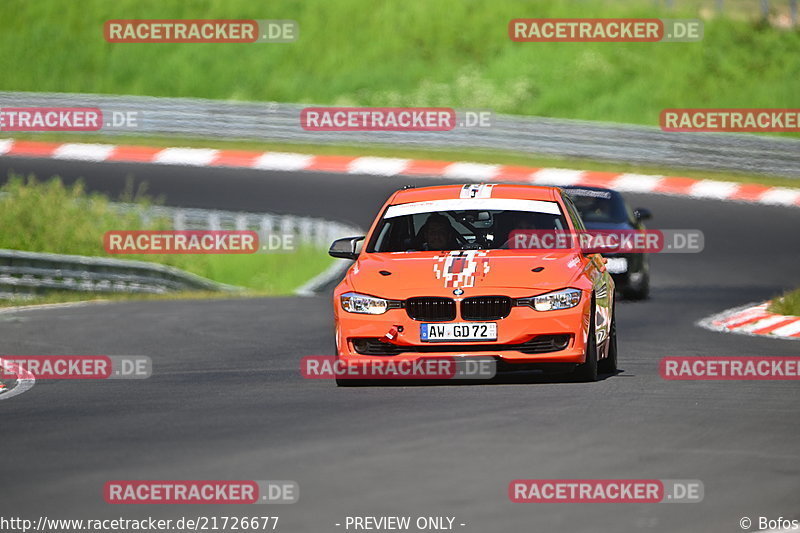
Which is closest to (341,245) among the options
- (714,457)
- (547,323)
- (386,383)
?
(386,383)

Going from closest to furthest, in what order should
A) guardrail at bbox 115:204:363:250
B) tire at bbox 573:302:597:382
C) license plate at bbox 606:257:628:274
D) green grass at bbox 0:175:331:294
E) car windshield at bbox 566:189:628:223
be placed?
tire at bbox 573:302:597:382 → license plate at bbox 606:257:628:274 → car windshield at bbox 566:189:628:223 → green grass at bbox 0:175:331:294 → guardrail at bbox 115:204:363:250

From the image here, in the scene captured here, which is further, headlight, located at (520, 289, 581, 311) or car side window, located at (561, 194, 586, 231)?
car side window, located at (561, 194, 586, 231)

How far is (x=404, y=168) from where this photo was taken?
34062 millimetres

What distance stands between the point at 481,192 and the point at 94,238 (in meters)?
13.2

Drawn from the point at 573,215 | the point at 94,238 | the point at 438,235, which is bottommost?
the point at 438,235

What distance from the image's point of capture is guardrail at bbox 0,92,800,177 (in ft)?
109

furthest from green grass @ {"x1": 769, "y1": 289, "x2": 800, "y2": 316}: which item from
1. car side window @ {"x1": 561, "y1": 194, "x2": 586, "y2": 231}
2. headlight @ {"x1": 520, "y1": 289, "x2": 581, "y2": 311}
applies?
headlight @ {"x1": 520, "y1": 289, "x2": 581, "y2": 311}

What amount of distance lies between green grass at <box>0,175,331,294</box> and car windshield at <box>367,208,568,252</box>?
37.4 feet

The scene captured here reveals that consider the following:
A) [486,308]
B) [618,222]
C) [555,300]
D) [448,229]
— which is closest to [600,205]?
[618,222]

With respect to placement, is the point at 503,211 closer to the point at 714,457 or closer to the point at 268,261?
the point at 714,457

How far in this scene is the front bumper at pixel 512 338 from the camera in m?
11.3

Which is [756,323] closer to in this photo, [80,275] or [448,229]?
[448,229]

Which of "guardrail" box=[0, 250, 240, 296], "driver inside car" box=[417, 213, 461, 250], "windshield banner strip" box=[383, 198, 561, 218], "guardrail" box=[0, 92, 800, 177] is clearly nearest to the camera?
"driver inside car" box=[417, 213, 461, 250]

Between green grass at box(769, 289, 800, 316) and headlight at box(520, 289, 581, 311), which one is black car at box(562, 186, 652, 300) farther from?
headlight at box(520, 289, 581, 311)
